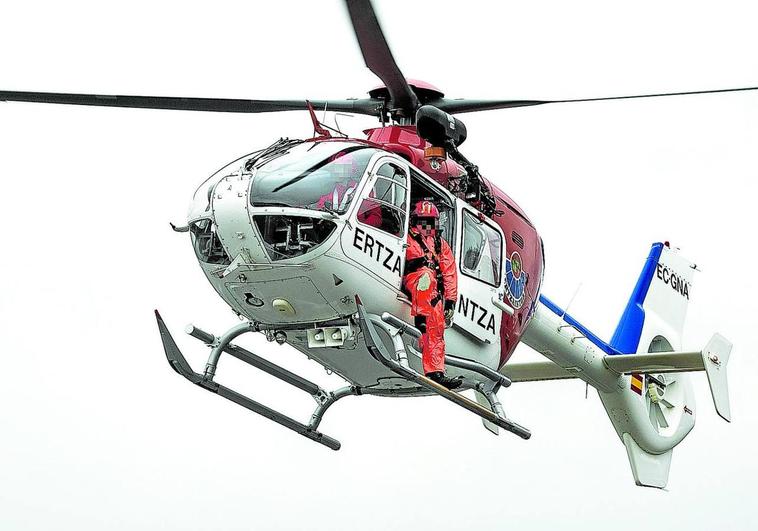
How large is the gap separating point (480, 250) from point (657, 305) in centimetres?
436

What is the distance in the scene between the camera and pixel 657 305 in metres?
14.0

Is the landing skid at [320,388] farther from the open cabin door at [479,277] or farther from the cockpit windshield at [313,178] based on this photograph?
the cockpit windshield at [313,178]

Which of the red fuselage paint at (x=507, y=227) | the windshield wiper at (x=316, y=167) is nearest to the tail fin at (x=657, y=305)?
the red fuselage paint at (x=507, y=227)

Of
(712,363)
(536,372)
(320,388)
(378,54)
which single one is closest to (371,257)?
(378,54)

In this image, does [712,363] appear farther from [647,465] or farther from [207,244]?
[207,244]

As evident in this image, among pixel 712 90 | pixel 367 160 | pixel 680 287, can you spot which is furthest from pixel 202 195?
pixel 680 287

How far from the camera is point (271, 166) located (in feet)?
30.1

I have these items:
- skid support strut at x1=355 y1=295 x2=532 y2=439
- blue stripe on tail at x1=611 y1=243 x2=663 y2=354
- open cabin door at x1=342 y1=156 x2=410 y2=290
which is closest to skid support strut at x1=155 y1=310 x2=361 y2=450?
skid support strut at x1=355 y1=295 x2=532 y2=439

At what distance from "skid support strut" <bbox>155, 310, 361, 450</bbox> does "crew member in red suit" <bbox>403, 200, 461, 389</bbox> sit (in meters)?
1.34

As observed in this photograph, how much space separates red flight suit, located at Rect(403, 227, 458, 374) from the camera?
31.2ft

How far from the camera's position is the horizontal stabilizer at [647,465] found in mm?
13516

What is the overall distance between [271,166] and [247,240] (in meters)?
0.57

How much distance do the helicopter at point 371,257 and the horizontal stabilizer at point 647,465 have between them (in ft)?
6.88

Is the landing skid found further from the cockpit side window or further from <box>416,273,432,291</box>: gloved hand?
the cockpit side window
